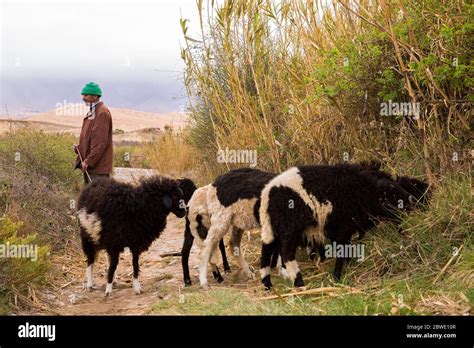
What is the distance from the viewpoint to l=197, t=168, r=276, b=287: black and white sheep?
7.53 metres

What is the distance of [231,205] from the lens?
24.9 ft

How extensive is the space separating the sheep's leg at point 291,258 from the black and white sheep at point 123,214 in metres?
1.93

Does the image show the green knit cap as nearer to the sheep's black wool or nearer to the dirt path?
the dirt path

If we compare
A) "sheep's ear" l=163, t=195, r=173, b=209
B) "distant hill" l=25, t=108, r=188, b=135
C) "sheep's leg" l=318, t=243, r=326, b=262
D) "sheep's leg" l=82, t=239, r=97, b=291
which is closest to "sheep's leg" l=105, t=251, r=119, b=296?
"sheep's leg" l=82, t=239, r=97, b=291

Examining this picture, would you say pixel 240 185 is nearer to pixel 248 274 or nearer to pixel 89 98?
pixel 248 274

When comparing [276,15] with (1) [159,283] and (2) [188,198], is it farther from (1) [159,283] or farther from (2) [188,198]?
(1) [159,283]

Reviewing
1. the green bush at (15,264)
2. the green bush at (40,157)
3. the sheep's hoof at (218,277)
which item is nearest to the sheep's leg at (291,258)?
the sheep's hoof at (218,277)

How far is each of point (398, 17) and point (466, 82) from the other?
4.45 feet

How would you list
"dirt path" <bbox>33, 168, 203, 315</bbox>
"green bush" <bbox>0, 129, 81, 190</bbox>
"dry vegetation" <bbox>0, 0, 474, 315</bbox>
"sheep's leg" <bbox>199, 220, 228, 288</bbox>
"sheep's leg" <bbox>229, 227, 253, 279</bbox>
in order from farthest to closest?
"green bush" <bbox>0, 129, 81, 190</bbox>, "sheep's leg" <bbox>229, 227, 253, 279</bbox>, "sheep's leg" <bbox>199, 220, 228, 288</bbox>, "dirt path" <bbox>33, 168, 203, 315</bbox>, "dry vegetation" <bbox>0, 0, 474, 315</bbox>

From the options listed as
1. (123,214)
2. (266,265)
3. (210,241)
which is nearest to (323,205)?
(266,265)

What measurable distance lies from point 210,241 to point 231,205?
0.52 m

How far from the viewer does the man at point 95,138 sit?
9.21 meters

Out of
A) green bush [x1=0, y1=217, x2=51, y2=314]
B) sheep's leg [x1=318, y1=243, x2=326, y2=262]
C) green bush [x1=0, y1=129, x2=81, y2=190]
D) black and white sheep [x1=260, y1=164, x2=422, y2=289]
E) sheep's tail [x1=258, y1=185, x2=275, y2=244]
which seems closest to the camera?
black and white sheep [x1=260, y1=164, x2=422, y2=289]

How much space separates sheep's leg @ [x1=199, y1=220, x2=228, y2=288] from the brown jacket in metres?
2.39
